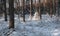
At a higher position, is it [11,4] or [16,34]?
[11,4]

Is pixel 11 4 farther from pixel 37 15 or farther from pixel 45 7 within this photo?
pixel 45 7

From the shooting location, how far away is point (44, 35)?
36.4 ft

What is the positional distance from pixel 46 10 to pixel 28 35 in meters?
23.6

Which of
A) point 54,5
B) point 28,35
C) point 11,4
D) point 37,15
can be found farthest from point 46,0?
point 28,35

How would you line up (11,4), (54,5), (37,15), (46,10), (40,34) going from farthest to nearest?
1. (46,10)
2. (54,5)
3. (37,15)
4. (11,4)
5. (40,34)

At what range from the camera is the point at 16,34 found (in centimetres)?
1084

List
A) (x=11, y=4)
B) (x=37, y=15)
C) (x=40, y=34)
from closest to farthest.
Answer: (x=40, y=34)
(x=11, y=4)
(x=37, y=15)

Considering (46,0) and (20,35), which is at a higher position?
(46,0)

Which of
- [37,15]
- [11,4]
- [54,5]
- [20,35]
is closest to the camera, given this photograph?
[20,35]

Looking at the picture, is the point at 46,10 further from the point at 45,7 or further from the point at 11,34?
the point at 11,34

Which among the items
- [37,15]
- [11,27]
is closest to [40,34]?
[11,27]

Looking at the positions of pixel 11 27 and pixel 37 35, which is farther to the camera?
pixel 11 27

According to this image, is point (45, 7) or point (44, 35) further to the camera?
point (45, 7)

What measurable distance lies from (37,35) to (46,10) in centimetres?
2330
